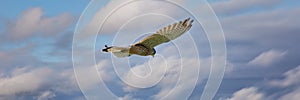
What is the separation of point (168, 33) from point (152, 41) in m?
1.86

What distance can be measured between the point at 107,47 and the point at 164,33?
5.40 m

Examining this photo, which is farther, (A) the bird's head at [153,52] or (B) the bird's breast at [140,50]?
(A) the bird's head at [153,52]

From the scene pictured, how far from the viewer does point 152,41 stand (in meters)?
155

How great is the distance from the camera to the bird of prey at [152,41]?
15400 centimetres

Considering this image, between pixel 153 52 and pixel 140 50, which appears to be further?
pixel 153 52

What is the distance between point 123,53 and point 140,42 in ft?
6.26

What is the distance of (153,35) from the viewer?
154500 millimetres

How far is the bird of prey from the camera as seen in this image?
154m

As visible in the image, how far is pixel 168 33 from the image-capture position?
6078 inches

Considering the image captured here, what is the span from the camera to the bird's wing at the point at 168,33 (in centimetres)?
15375

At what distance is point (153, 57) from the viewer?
155 meters

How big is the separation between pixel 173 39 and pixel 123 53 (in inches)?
189

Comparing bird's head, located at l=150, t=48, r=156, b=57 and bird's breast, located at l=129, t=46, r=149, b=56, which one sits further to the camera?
bird's head, located at l=150, t=48, r=156, b=57

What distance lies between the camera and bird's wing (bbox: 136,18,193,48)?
153750 millimetres
